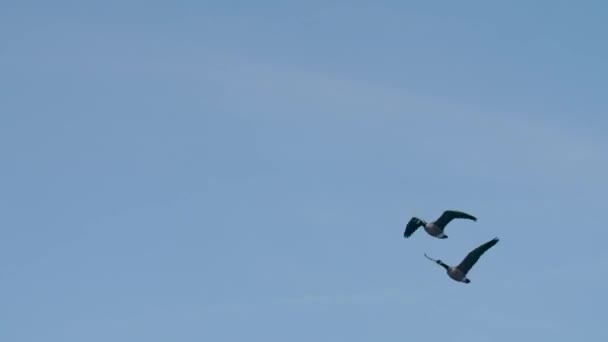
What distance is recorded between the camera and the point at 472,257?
179 metres

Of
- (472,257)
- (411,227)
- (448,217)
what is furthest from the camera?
(411,227)

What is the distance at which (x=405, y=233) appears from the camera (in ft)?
623

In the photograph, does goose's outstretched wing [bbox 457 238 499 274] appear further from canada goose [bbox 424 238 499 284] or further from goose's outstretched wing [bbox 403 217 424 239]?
goose's outstretched wing [bbox 403 217 424 239]

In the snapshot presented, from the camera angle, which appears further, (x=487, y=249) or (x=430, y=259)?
(x=430, y=259)

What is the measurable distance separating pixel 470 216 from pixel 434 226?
5.34m

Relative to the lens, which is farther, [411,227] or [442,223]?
[411,227]

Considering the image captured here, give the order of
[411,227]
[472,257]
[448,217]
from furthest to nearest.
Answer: [411,227]
[448,217]
[472,257]

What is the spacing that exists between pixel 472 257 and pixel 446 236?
6.08 meters

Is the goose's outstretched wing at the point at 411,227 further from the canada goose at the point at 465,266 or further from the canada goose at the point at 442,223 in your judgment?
the canada goose at the point at 465,266

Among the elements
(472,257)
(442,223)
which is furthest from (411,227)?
(472,257)

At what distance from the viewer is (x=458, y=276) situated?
591ft

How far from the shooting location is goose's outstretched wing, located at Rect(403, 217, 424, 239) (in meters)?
189

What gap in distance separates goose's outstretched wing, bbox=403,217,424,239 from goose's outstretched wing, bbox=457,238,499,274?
36.8 feet

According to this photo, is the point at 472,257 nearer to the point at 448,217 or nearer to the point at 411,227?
the point at 448,217
